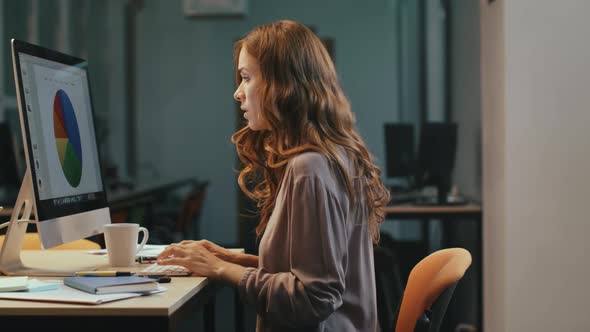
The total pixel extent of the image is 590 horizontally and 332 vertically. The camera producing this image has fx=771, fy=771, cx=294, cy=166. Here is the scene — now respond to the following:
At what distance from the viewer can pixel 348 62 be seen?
7.91 m

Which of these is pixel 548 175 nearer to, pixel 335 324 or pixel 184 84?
pixel 335 324

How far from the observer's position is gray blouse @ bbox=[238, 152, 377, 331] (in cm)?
149

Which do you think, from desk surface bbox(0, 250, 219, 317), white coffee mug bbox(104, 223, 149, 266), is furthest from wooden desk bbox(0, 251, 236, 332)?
white coffee mug bbox(104, 223, 149, 266)

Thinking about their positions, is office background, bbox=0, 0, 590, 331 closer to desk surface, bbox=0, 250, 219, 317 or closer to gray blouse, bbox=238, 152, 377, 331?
gray blouse, bbox=238, 152, 377, 331

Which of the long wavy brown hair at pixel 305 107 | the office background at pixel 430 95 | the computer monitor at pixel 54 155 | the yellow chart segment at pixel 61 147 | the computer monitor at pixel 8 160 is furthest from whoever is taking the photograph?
the computer monitor at pixel 8 160

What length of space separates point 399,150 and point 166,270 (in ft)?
10.6

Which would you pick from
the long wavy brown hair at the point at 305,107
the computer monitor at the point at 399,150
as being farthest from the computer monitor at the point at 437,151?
the long wavy brown hair at the point at 305,107

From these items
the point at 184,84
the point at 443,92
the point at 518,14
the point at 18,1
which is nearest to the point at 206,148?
the point at 184,84

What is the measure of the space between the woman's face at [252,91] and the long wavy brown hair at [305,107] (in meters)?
0.01

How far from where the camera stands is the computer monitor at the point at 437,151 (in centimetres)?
451

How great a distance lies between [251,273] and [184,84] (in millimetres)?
6715

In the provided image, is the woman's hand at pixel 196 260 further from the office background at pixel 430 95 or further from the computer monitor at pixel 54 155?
the office background at pixel 430 95

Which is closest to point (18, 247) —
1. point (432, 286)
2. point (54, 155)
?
point (54, 155)

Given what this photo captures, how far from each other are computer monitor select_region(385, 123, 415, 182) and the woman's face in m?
3.11
